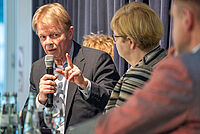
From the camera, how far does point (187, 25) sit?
0.95 metres

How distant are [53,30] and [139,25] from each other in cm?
71

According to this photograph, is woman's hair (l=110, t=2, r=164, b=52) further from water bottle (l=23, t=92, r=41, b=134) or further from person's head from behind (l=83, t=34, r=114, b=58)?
person's head from behind (l=83, t=34, r=114, b=58)

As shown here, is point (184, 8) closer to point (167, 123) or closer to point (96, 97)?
point (167, 123)

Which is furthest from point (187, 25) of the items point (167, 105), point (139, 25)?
point (139, 25)

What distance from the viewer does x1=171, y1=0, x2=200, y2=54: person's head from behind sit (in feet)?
3.11

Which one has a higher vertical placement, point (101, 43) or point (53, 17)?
point (53, 17)

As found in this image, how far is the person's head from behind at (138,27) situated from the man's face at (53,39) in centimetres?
58

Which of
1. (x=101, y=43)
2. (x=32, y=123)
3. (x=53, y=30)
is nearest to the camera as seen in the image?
(x=32, y=123)

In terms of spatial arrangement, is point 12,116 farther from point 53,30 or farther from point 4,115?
point 53,30

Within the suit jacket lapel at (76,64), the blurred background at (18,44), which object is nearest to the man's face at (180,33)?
the suit jacket lapel at (76,64)

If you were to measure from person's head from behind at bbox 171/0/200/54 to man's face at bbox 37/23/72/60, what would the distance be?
133cm

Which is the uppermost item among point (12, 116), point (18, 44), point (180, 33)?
point (180, 33)

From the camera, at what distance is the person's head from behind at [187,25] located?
0.95m

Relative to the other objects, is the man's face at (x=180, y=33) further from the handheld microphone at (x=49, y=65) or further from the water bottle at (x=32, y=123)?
the handheld microphone at (x=49, y=65)
